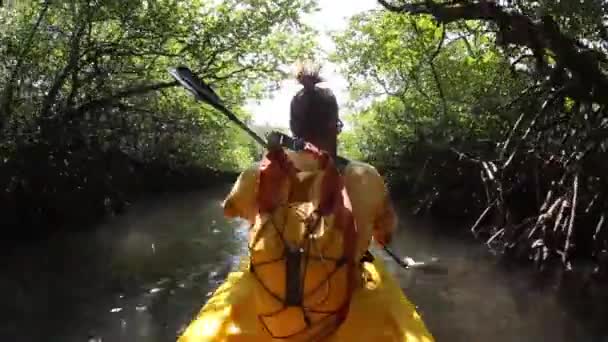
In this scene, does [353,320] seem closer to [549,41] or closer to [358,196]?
[358,196]

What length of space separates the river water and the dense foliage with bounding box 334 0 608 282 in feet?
1.66

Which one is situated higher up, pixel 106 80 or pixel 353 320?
pixel 106 80

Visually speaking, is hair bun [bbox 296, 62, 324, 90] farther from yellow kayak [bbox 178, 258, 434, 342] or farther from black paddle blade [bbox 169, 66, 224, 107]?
black paddle blade [bbox 169, 66, 224, 107]

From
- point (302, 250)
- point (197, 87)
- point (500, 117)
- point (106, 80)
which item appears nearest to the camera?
point (302, 250)

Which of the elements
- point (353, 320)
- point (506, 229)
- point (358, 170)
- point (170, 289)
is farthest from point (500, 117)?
point (353, 320)

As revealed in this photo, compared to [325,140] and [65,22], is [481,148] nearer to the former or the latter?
[65,22]

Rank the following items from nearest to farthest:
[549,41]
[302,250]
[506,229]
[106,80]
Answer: [302,250], [549,41], [506,229], [106,80]

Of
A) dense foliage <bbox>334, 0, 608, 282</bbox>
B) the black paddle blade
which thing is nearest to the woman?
the black paddle blade

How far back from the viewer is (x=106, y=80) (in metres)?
13.0

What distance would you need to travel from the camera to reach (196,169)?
20938mm

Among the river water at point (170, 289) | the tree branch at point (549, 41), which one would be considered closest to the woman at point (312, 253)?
the river water at point (170, 289)

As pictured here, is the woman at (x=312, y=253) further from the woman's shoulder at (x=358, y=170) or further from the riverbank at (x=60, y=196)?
the riverbank at (x=60, y=196)

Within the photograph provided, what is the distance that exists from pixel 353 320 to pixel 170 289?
4.70 meters

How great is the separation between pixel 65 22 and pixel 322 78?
9672mm
